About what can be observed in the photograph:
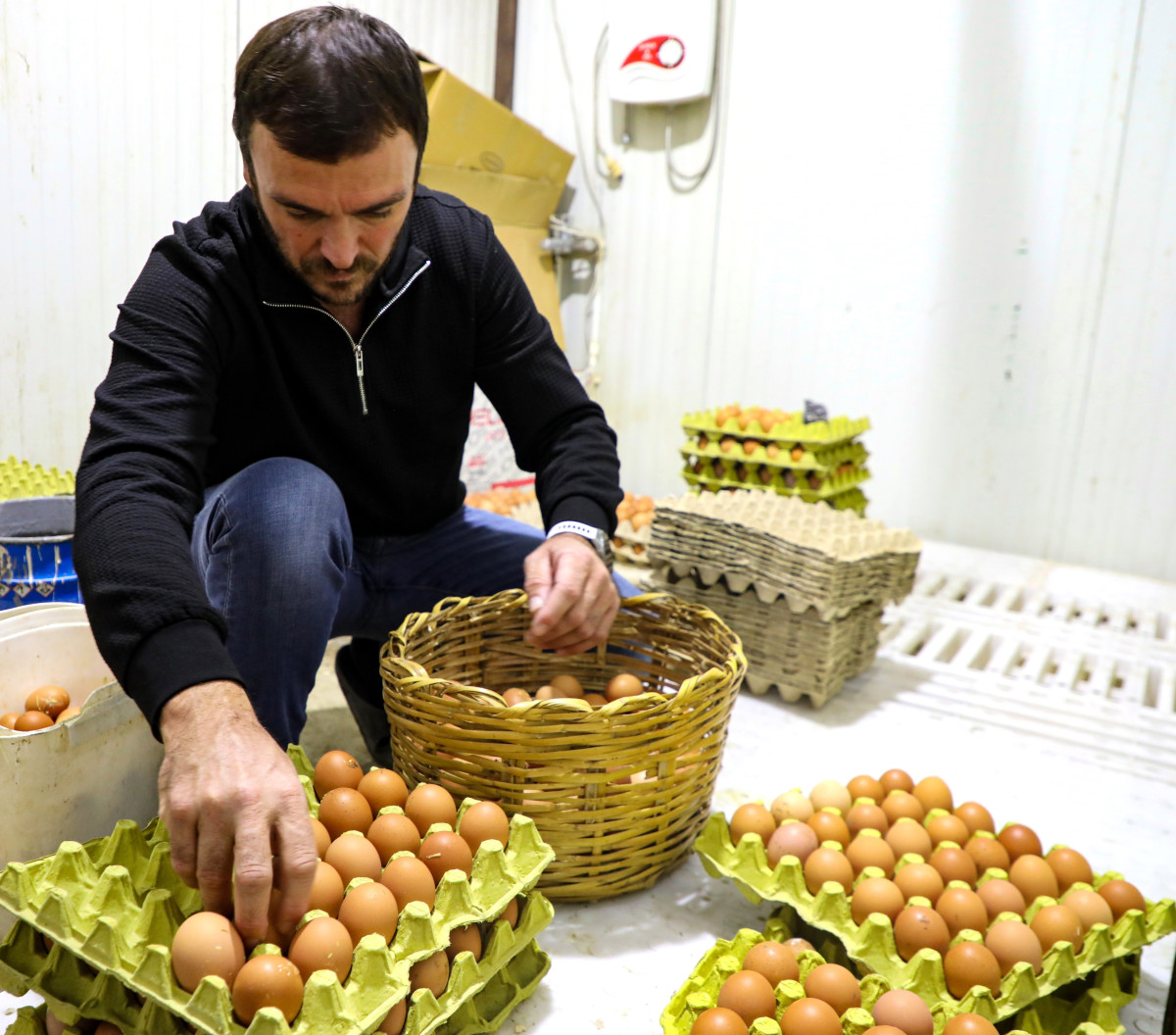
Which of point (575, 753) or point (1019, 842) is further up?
point (575, 753)

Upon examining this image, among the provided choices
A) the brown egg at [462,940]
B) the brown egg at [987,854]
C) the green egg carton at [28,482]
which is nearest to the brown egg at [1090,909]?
the brown egg at [987,854]

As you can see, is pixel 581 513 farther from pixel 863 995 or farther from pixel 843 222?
A: pixel 843 222

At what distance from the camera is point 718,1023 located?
3.14 ft

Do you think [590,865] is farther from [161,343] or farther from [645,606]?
[161,343]

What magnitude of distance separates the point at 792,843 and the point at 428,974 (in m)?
0.58

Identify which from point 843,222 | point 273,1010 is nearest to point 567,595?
point 273,1010

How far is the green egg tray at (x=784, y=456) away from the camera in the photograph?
2.73 metres

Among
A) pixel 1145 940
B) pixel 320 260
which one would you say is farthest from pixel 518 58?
pixel 1145 940

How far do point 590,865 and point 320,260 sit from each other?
91cm

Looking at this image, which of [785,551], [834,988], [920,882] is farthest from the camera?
[785,551]

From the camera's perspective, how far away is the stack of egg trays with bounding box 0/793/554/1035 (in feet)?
2.80

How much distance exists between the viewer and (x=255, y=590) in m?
1.34

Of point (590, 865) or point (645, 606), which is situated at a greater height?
point (645, 606)

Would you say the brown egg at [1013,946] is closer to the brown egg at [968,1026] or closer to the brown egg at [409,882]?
the brown egg at [968,1026]
